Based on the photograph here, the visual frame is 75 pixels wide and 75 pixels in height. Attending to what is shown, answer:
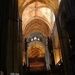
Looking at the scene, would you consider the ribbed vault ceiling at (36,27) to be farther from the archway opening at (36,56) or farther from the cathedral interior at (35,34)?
the archway opening at (36,56)

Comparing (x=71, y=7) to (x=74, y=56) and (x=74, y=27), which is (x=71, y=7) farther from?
(x=74, y=56)

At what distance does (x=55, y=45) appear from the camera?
66.4 feet

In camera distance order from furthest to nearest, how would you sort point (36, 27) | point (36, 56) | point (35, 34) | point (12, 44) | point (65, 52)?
point (36, 56) → point (35, 34) → point (36, 27) → point (65, 52) → point (12, 44)

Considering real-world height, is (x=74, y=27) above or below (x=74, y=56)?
above

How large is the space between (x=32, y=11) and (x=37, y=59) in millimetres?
14517

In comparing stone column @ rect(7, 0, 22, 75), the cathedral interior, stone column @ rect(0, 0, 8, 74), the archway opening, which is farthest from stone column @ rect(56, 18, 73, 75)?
the archway opening

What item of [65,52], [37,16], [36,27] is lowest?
[65,52]

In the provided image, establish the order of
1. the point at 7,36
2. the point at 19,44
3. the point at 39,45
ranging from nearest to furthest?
1. the point at 7,36
2. the point at 19,44
3. the point at 39,45

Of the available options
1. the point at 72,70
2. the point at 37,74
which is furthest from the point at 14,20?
the point at 37,74

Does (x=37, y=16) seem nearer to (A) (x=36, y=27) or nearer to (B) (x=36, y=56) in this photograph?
(A) (x=36, y=27)

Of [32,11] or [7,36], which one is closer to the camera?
[7,36]

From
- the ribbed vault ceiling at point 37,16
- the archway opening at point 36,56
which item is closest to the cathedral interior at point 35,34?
the ribbed vault ceiling at point 37,16

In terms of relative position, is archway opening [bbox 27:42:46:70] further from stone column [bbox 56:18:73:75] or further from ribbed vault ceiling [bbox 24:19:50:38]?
stone column [bbox 56:18:73:75]

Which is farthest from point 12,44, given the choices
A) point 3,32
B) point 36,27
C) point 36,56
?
point 36,56
